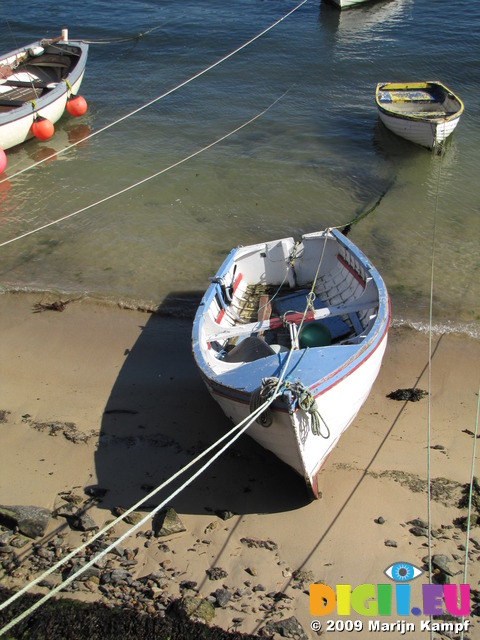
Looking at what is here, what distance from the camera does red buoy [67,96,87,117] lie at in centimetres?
1697

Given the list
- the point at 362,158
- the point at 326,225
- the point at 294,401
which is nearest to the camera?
the point at 294,401

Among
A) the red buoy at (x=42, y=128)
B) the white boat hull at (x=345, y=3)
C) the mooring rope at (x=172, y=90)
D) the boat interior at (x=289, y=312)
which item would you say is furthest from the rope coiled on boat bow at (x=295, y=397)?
the white boat hull at (x=345, y=3)

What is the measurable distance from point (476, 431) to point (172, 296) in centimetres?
562

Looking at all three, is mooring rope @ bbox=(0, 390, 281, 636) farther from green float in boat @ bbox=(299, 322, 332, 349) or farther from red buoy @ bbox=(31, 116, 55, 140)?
red buoy @ bbox=(31, 116, 55, 140)

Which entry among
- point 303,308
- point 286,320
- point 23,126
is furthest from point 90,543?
point 23,126

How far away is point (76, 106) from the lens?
16969 mm

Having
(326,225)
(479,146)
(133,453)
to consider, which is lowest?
(133,453)

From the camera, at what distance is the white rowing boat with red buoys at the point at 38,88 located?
51.0ft

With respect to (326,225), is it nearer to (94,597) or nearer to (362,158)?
(362,158)

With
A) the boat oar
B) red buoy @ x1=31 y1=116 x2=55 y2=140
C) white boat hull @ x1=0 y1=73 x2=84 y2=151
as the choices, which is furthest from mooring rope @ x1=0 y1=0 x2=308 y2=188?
the boat oar

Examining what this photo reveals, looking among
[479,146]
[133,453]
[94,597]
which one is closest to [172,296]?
[133,453]

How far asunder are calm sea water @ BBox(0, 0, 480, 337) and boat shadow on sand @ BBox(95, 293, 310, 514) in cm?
213

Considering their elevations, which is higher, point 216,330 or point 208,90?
point 208,90

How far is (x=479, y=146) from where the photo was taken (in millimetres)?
15805
